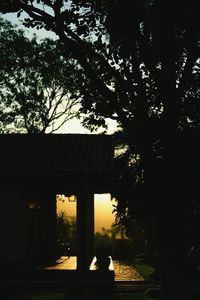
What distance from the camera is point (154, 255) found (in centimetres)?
2450

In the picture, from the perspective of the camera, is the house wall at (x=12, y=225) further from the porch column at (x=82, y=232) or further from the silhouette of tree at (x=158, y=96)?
the silhouette of tree at (x=158, y=96)

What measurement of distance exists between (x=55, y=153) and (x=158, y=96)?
8961 millimetres

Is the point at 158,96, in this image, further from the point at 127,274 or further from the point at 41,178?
the point at 127,274

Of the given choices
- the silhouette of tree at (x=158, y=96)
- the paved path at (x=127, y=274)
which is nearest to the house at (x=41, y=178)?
the paved path at (x=127, y=274)

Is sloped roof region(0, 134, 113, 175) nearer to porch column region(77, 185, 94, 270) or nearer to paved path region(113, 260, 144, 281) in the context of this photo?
porch column region(77, 185, 94, 270)

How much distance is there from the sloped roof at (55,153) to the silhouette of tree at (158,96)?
20.7 ft

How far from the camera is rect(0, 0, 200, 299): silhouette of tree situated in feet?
26.7

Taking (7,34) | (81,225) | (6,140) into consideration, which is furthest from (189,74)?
(7,34)

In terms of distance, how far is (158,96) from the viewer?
8609 millimetres

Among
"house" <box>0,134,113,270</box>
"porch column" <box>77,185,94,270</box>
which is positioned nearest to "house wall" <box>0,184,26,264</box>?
"house" <box>0,134,113,270</box>

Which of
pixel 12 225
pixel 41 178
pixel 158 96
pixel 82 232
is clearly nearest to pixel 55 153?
pixel 41 178

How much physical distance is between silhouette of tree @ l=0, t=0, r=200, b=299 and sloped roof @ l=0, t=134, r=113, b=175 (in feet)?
20.7

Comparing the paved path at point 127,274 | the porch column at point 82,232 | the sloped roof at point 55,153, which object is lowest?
the paved path at point 127,274

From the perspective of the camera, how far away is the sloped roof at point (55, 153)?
1562 centimetres
